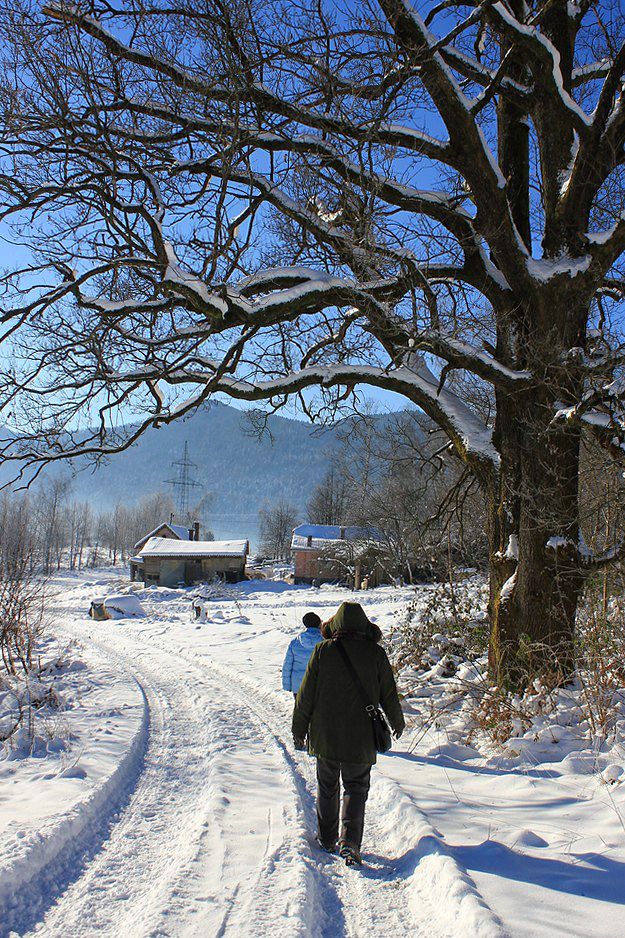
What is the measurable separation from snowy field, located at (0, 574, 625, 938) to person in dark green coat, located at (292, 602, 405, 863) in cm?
28

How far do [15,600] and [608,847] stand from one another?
1063 cm

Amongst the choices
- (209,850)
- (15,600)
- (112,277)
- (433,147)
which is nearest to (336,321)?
(433,147)

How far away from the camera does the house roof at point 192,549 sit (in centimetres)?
5616

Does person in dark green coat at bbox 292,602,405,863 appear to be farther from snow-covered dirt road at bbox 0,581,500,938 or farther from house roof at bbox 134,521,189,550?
house roof at bbox 134,521,189,550

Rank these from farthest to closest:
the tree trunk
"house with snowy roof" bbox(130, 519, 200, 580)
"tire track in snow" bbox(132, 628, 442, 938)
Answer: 1. "house with snowy roof" bbox(130, 519, 200, 580)
2. the tree trunk
3. "tire track in snow" bbox(132, 628, 442, 938)

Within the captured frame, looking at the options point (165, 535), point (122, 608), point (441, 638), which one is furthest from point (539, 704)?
point (165, 535)

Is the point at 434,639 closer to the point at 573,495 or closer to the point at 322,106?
the point at 573,495

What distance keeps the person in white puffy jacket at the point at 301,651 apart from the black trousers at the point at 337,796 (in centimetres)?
331

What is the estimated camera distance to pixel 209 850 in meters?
4.06

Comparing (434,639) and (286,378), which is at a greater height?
(286,378)

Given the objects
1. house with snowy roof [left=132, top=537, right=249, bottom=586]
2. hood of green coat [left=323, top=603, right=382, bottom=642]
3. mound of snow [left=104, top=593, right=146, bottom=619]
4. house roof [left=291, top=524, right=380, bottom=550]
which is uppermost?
house roof [left=291, top=524, right=380, bottom=550]

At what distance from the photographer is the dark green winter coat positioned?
4.28 m

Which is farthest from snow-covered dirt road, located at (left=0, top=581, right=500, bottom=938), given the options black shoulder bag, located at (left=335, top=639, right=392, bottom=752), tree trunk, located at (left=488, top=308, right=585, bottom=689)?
tree trunk, located at (left=488, top=308, right=585, bottom=689)

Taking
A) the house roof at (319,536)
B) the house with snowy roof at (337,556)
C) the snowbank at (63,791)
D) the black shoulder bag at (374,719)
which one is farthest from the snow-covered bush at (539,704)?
the house roof at (319,536)
